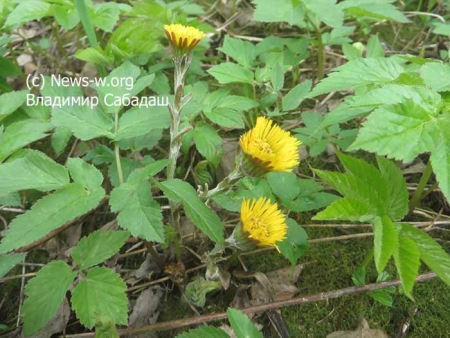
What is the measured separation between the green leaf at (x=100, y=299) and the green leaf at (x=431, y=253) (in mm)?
823

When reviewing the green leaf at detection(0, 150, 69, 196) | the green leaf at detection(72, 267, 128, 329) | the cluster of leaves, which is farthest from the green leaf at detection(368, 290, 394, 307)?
the green leaf at detection(0, 150, 69, 196)

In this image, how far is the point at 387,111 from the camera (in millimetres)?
1104

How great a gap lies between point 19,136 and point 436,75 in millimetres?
1387

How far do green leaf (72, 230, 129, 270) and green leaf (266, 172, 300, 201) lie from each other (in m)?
0.52

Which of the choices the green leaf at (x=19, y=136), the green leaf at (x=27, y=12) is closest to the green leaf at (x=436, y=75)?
the green leaf at (x=19, y=136)

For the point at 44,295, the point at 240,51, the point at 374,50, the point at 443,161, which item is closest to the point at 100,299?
the point at 44,295

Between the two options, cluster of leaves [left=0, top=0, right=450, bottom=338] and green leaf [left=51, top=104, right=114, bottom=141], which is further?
green leaf [left=51, top=104, right=114, bottom=141]

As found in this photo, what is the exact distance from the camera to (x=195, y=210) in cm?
119

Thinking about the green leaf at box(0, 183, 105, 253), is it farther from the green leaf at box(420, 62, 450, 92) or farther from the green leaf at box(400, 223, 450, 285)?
the green leaf at box(420, 62, 450, 92)

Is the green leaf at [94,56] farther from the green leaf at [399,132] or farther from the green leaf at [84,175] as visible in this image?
the green leaf at [399,132]

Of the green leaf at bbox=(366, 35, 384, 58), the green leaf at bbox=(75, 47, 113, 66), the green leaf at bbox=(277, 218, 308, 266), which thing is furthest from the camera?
the green leaf at bbox=(366, 35, 384, 58)

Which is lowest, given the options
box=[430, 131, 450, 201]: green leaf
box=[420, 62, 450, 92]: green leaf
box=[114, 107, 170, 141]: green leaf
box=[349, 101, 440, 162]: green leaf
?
box=[114, 107, 170, 141]: green leaf

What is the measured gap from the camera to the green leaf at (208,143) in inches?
62.0

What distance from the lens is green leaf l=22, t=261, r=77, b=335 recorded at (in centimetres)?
118
